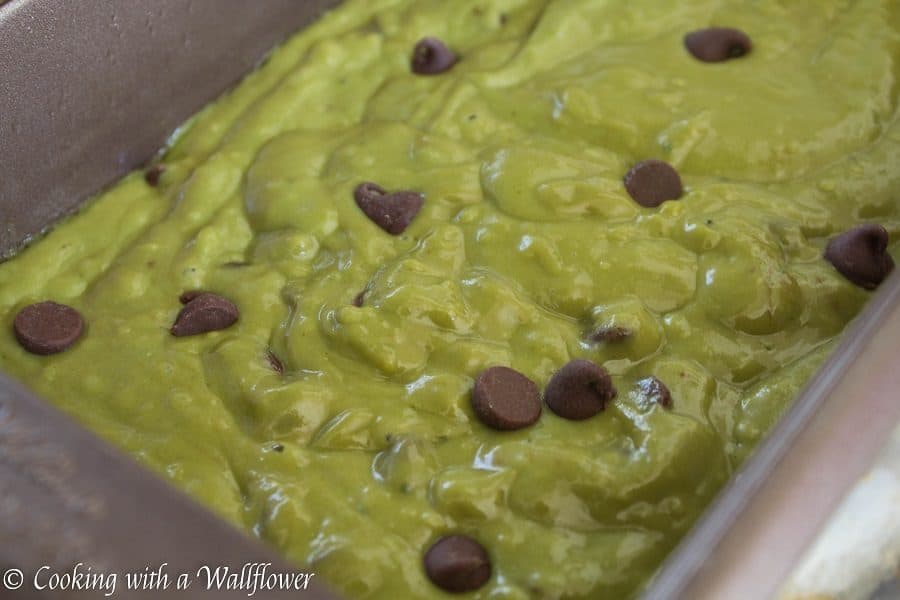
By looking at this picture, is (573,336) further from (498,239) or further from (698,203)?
(698,203)

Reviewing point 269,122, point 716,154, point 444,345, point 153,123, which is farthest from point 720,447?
point 153,123

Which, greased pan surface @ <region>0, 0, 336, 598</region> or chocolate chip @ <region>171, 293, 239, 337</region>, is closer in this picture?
greased pan surface @ <region>0, 0, 336, 598</region>

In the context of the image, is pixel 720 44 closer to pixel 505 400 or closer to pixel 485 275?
pixel 485 275

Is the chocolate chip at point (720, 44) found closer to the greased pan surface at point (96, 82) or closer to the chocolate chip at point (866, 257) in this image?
the chocolate chip at point (866, 257)

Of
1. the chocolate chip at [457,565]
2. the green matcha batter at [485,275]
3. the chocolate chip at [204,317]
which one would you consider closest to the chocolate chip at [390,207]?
the green matcha batter at [485,275]

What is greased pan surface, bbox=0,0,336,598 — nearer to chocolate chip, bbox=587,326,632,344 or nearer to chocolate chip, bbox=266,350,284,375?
chocolate chip, bbox=266,350,284,375

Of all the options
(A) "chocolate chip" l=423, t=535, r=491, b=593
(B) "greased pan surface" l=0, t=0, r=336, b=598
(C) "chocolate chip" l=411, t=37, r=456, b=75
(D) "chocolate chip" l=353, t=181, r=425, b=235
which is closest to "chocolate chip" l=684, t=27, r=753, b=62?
(C) "chocolate chip" l=411, t=37, r=456, b=75
